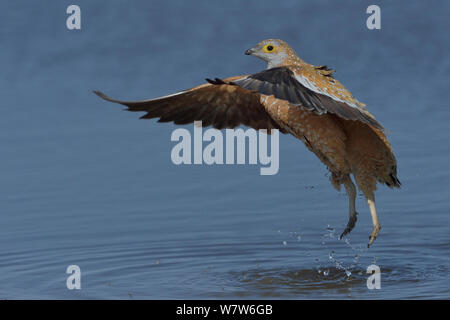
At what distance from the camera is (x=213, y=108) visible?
12.1 metres

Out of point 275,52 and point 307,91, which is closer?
point 307,91

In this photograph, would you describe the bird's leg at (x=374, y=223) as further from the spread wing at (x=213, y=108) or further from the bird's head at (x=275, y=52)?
the bird's head at (x=275, y=52)

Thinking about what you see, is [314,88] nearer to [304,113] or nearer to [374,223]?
[304,113]

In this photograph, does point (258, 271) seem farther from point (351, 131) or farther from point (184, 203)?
point (184, 203)

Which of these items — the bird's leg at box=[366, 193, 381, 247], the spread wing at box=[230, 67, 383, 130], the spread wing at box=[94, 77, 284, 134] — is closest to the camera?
the spread wing at box=[230, 67, 383, 130]

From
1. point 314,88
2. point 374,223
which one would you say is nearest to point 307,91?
point 314,88

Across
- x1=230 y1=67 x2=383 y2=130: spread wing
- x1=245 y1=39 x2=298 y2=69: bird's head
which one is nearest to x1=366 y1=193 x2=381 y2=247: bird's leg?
A: x1=230 y1=67 x2=383 y2=130: spread wing

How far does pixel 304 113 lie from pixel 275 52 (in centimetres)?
87

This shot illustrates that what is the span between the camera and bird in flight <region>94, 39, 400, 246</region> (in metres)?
10.0

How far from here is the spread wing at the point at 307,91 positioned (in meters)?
9.77

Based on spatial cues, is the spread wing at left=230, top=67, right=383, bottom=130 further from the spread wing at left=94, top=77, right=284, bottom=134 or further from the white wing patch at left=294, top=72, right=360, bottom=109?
the spread wing at left=94, top=77, right=284, bottom=134

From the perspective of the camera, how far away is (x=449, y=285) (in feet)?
34.6

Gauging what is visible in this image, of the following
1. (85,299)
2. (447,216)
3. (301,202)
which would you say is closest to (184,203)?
(301,202)

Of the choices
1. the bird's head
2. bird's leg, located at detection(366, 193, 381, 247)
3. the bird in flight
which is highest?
the bird's head
